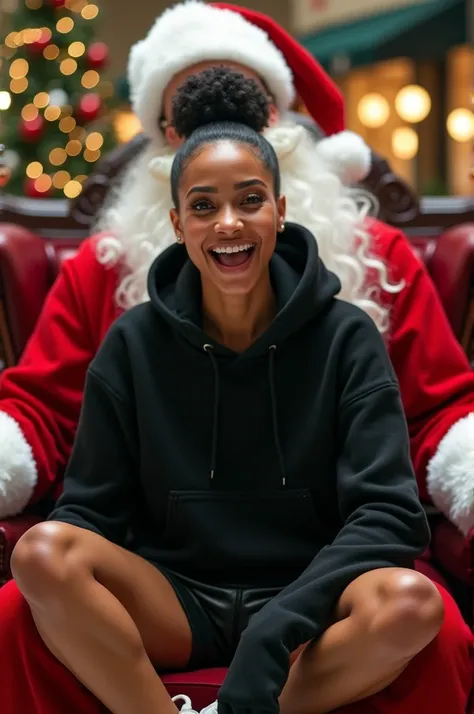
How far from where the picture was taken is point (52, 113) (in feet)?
21.3

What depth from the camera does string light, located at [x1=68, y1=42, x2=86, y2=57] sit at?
21.4 ft

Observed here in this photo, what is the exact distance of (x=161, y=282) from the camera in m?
1.97

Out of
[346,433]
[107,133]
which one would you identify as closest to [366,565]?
[346,433]

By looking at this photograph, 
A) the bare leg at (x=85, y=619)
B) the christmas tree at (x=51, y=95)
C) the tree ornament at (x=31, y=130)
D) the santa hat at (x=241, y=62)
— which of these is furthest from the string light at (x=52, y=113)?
the bare leg at (x=85, y=619)

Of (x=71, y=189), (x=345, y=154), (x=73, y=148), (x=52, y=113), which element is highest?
(x=345, y=154)

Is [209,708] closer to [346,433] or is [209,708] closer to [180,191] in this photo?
[346,433]

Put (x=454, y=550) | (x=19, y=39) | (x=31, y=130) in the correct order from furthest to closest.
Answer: (x=19, y=39)
(x=31, y=130)
(x=454, y=550)

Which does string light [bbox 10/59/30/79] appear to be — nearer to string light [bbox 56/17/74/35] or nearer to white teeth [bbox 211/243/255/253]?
string light [bbox 56/17/74/35]

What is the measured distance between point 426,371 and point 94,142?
4750mm

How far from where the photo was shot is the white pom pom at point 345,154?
2535 millimetres

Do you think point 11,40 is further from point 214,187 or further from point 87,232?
point 214,187

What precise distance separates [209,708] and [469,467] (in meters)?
0.68

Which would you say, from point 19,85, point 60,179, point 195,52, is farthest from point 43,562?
point 19,85

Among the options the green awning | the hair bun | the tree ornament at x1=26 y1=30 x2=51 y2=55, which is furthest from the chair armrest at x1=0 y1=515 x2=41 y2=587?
the green awning
